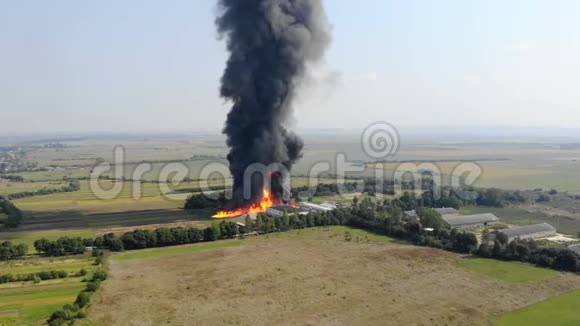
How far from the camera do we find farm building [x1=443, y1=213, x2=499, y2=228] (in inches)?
2496

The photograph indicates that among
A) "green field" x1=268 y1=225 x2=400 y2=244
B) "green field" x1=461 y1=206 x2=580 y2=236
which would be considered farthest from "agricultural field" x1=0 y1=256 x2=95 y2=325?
"green field" x1=461 y1=206 x2=580 y2=236

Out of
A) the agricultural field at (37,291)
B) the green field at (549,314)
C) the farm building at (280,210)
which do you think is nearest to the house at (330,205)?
the farm building at (280,210)

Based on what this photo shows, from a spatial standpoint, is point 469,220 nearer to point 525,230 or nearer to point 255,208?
point 525,230

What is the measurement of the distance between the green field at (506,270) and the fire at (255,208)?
34313mm

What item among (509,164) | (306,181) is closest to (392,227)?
(306,181)

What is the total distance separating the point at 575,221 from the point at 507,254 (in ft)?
88.8

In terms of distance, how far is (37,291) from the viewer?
125ft

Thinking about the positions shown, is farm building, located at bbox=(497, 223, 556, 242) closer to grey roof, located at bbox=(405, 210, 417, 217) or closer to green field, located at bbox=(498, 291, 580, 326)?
grey roof, located at bbox=(405, 210, 417, 217)

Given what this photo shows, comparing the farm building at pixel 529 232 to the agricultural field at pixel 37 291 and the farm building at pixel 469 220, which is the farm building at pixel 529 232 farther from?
the agricultural field at pixel 37 291

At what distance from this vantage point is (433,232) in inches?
2201

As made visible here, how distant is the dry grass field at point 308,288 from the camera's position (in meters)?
33.4

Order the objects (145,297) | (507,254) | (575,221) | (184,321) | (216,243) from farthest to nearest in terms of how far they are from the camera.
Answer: (575,221), (216,243), (507,254), (145,297), (184,321)

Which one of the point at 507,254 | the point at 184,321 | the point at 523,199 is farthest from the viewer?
the point at 523,199

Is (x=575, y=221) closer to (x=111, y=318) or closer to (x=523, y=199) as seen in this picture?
(x=523, y=199)
